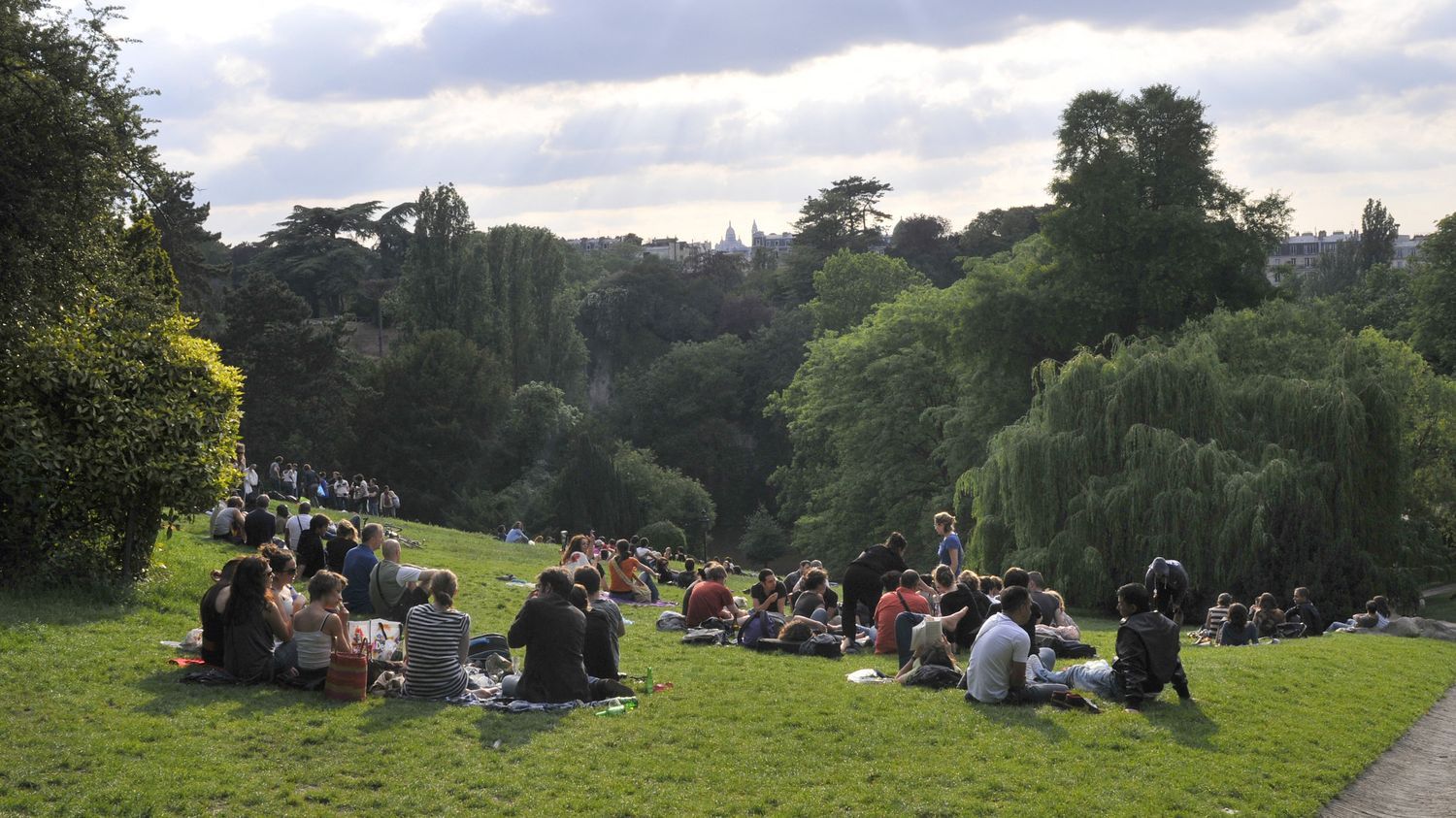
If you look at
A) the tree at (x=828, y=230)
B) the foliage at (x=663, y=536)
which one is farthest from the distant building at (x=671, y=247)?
the foliage at (x=663, y=536)

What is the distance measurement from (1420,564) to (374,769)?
30.5m

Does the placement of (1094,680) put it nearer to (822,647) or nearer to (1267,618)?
(822,647)

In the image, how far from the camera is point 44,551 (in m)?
16.6

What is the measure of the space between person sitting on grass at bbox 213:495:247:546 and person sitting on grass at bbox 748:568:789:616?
9.86 meters

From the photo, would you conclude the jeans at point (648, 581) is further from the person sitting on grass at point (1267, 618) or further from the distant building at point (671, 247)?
the distant building at point (671, 247)

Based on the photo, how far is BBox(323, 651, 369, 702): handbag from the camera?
12000 millimetres

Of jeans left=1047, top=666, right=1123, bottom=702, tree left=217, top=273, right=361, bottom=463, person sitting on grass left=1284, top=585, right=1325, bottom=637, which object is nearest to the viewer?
jeans left=1047, top=666, right=1123, bottom=702

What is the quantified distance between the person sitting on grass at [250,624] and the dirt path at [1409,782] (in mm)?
9239

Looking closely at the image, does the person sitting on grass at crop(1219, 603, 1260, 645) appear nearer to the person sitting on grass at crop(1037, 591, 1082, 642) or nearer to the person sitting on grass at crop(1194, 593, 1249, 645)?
the person sitting on grass at crop(1194, 593, 1249, 645)

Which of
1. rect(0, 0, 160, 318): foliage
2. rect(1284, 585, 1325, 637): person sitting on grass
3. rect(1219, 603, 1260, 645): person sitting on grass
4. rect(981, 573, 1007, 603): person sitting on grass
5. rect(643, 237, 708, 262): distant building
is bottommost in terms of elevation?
rect(1284, 585, 1325, 637): person sitting on grass

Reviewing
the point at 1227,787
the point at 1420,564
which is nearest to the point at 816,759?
the point at 1227,787

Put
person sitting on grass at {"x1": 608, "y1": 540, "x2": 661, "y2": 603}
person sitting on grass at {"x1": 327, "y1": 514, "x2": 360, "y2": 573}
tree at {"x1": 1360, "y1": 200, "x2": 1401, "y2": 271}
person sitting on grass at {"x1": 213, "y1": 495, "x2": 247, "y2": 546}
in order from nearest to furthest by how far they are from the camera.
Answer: person sitting on grass at {"x1": 327, "y1": 514, "x2": 360, "y2": 573} → person sitting on grass at {"x1": 608, "y1": 540, "x2": 661, "y2": 603} → person sitting on grass at {"x1": 213, "y1": 495, "x2": 247, "y2": 546} → tree at {"x1": 1360, "y1": 200, "x2": 1401, "y2": 271}

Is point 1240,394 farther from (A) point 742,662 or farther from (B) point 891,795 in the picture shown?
(B) point 891,795

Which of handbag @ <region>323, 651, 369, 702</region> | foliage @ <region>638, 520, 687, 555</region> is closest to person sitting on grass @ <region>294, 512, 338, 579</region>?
handbag @ <region>323, 651, 369, 702</region>
